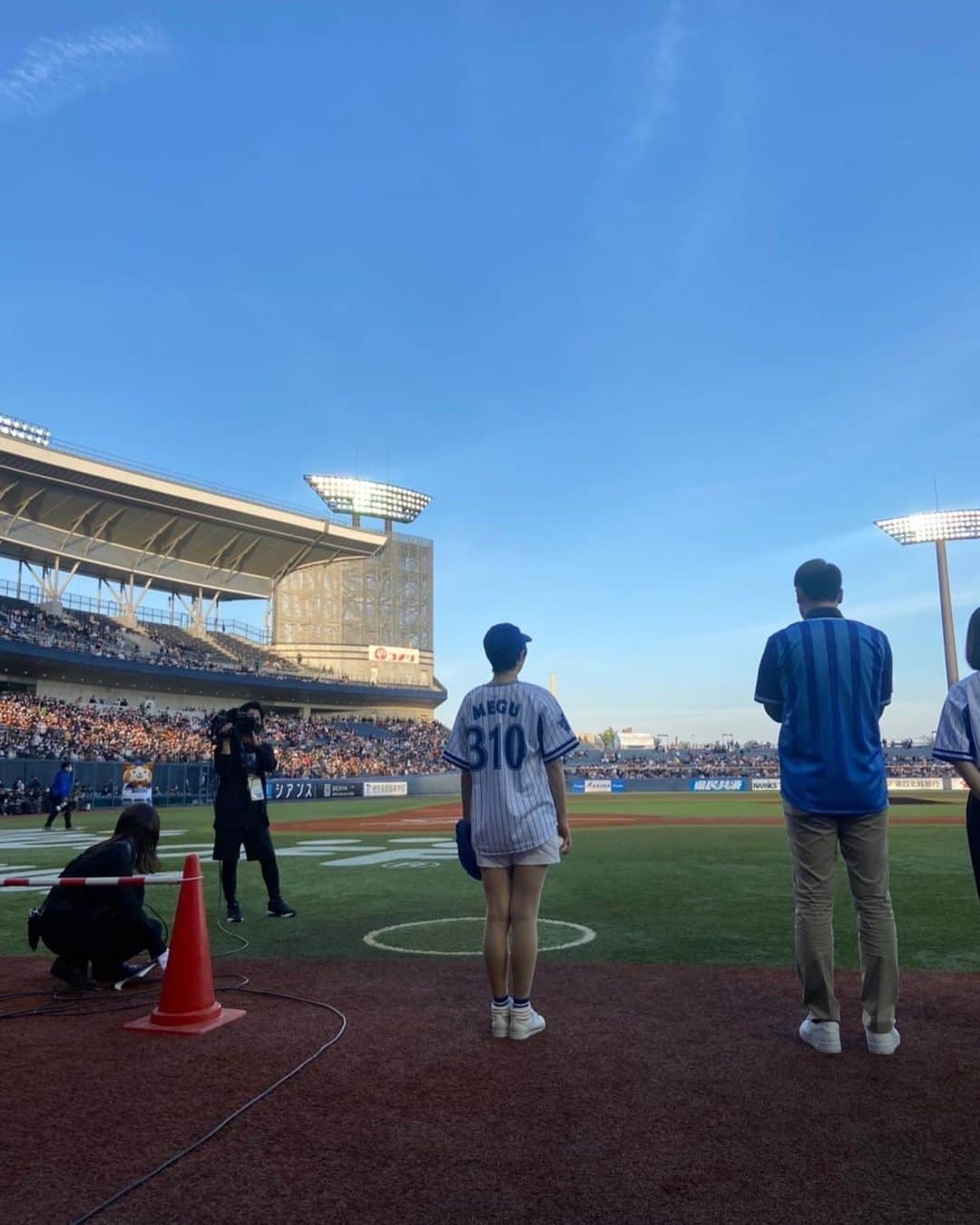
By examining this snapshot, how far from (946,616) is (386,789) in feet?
92.7

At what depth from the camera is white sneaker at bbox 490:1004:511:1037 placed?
168 inches

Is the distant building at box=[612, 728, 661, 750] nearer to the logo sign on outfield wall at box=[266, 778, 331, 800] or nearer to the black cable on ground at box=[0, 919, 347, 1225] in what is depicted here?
the logo sign on outfield wall at box=[266, 778, 331, 800]

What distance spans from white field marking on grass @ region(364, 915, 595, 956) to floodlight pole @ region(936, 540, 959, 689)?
36228 mm

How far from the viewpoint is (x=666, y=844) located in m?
15.3

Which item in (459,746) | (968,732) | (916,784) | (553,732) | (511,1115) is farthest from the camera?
(916,784)

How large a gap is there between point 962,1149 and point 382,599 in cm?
7564

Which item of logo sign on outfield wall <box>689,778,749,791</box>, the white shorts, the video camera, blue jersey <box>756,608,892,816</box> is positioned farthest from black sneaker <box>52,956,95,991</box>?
logo sign on outfield wall <box>689,778,749,791</box>

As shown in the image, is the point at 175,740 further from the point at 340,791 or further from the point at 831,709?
the point at 831,709

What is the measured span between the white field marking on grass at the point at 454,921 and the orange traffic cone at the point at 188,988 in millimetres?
1799

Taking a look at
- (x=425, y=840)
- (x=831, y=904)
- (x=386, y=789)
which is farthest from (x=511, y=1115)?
(x=386, y=789)

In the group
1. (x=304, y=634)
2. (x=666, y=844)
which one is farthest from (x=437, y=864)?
(x=304, y=634)

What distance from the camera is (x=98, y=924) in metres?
5.51

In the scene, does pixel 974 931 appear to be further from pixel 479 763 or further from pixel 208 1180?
pixel 208 1180

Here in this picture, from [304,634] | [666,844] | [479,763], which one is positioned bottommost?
[666,844]
